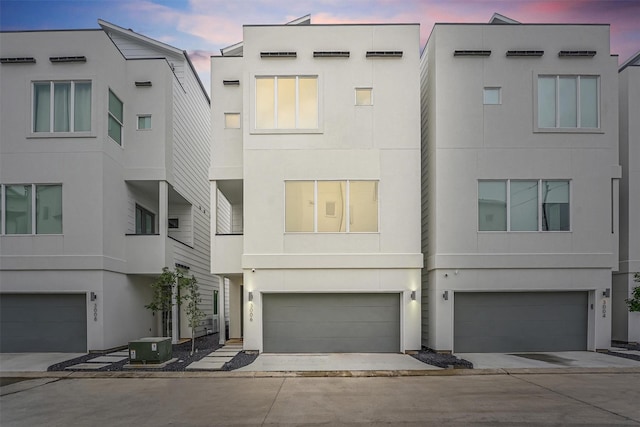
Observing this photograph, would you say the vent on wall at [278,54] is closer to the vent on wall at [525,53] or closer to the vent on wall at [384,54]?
the vent on wall at [384,54]

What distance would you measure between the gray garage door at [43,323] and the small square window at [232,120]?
717 cm

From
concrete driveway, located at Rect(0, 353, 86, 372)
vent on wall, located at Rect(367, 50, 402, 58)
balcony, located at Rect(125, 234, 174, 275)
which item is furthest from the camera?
balcony, located at Rect(125, 234, 174, 275)

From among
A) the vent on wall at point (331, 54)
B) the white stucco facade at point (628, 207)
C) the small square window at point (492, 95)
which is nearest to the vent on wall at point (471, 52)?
the small square window at point (492, 95)

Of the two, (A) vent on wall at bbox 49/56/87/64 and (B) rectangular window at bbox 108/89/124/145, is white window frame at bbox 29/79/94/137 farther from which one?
(B) rectangular window at bbox 108/89/124/145

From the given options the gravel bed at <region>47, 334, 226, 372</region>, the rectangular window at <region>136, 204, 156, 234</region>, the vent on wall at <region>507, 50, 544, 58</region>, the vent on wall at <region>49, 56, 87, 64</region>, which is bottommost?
the gravel bed at <region>47, 334, 226, 372</region>

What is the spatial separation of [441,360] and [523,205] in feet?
17.9

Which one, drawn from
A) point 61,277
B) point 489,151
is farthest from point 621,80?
point 61,277

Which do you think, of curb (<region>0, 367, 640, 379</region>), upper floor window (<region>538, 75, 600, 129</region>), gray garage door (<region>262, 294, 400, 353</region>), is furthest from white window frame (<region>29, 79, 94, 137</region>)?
upper floor window (<region>538, 75, 600, 129</region>)

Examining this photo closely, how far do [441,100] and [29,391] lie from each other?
13.2m

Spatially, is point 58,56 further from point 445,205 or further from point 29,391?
point 445,205

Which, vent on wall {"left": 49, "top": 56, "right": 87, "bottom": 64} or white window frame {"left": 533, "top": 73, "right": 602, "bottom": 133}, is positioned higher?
vent on wall {"left": 49, "top": 56, "right": 87, "bottom": 64}

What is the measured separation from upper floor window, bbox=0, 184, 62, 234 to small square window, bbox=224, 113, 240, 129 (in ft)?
18.7

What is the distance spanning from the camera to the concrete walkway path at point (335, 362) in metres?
11.7

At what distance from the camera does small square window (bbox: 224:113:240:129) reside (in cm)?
1528
